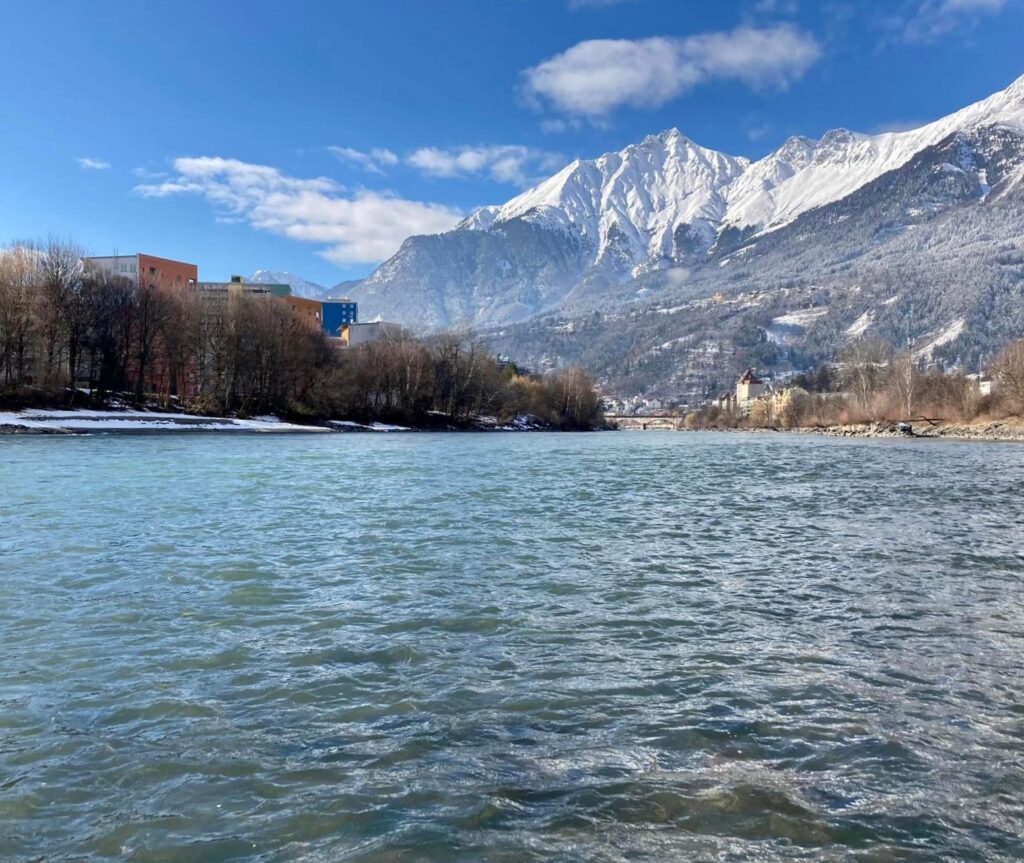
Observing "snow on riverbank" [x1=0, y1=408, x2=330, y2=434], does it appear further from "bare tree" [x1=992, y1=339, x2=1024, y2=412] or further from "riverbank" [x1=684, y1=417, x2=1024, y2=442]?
"bare tree" [x1=992, y1=339, x2=1024, y2=412]

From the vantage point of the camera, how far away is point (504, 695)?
702cm

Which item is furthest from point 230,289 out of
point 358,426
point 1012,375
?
point 1012,375

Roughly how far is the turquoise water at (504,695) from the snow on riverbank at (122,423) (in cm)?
4450

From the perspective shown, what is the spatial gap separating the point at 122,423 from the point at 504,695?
6311 centimetres

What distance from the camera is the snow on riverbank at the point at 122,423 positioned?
54156 mm

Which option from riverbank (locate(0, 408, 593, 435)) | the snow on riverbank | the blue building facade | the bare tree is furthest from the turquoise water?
the blue building facade

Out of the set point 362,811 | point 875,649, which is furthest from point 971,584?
point 362,811

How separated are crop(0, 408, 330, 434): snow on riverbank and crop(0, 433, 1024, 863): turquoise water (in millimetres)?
44500

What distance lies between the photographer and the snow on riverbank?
54156 mm

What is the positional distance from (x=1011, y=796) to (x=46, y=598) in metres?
11.1

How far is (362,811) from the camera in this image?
195 inches

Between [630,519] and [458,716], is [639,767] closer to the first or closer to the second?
[458,716]

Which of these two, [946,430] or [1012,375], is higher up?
[1012,375]

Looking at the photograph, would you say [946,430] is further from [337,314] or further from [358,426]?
[337,314]
